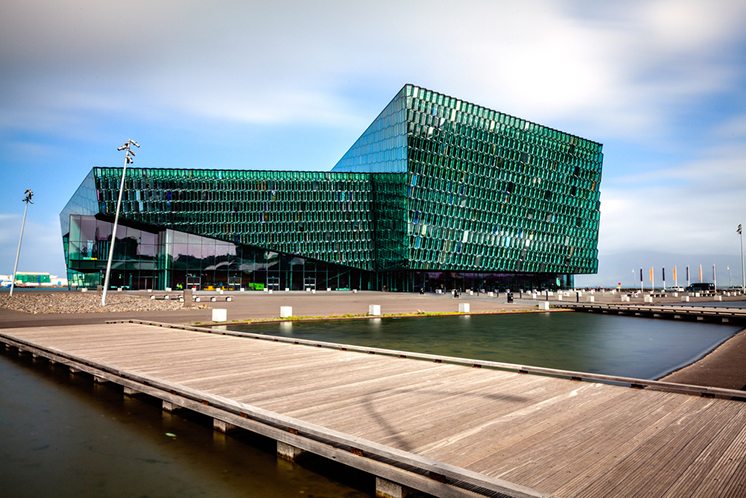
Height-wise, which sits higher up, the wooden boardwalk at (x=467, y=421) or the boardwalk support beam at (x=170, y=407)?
the wooden boardwalk at (x=467, y=421)

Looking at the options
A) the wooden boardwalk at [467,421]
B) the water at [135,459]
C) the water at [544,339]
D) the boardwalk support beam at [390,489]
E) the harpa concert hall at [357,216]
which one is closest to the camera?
the wooden boardwalk at [467,421]

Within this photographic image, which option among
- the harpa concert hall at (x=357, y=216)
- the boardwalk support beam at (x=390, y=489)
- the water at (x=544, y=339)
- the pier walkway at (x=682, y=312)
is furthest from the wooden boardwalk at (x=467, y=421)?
the harpa concert hall at (x=357, y=216)

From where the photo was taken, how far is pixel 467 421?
7.62 metres

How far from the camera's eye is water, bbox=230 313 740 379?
1770 centimetres

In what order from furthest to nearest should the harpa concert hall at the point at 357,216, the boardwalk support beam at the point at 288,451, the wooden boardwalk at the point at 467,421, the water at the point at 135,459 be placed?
the harpa concert hall at the point at 357,216 < the boardwalk support beam at the point at 288,451 < the water at the point at 135,459 < the wooden boardwalk at the point at 467,421

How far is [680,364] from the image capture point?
58.2ft

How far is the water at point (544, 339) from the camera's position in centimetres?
1770

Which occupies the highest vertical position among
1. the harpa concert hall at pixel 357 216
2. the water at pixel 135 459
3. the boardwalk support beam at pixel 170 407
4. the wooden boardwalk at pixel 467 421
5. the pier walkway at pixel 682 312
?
the harpa concert hall at pixel 357 216

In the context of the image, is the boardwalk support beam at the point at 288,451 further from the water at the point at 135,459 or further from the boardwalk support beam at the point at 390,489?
the boardwalk support beam at the point at 390,489

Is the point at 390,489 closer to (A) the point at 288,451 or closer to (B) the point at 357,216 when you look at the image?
(A) the point at 288,451

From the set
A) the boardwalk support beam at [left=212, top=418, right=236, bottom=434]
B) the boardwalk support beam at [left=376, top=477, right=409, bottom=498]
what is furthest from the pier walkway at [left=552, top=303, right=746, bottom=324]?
the boardwalk support beam at [left=376, top=477, right=409, bottom=498]

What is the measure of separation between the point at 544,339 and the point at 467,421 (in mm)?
17873

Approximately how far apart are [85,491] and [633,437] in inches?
277

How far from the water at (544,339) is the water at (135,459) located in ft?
34.1
